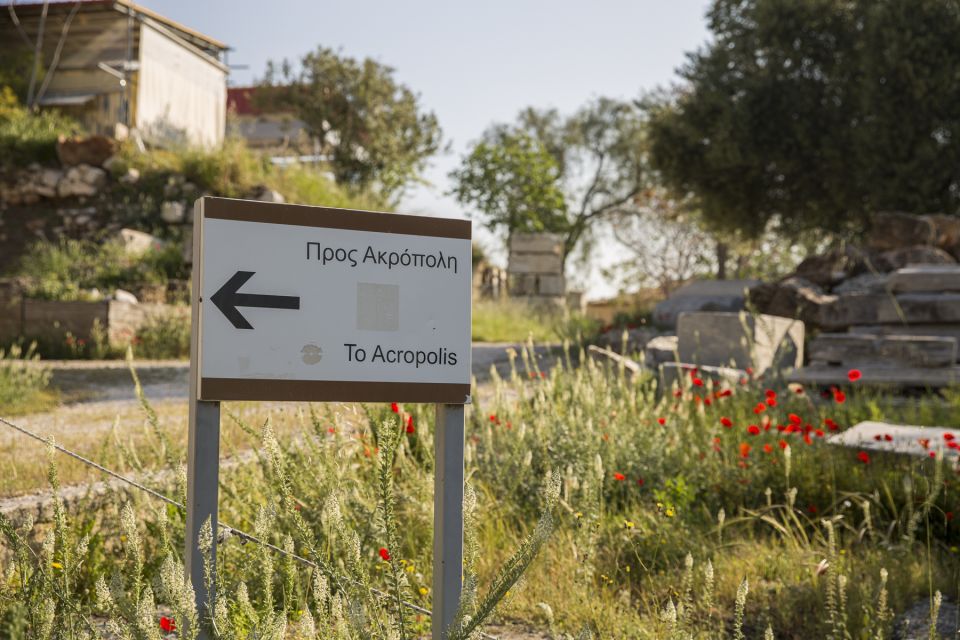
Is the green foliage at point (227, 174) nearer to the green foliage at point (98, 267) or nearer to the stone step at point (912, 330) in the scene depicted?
the green foliage at point (98, 267)

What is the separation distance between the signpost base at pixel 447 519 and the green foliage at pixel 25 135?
53.3ft

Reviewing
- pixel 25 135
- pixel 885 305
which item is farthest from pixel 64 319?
pixel 885 305

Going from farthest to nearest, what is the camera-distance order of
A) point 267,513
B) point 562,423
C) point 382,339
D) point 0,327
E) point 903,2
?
point 903,2 < point 0,327 < point 562,423 < point 382,339 < point 267,513

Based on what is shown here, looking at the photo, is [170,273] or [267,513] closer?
[267,513]

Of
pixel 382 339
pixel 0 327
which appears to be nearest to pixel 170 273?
pixel 0 327

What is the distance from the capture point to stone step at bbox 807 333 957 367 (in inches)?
260

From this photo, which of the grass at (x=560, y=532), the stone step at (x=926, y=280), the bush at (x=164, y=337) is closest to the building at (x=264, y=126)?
the bush at (x=164, y=337)

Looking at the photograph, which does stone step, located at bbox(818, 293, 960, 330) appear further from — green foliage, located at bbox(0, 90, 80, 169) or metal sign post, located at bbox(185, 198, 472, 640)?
green foliage, located at bbox(0, 90, 80, 169)

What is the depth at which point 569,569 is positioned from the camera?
3205mm

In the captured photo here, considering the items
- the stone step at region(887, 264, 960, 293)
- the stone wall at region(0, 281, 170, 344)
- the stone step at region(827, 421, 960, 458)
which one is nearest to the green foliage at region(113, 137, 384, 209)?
the stone wall at region(0, 281, 170, 344)

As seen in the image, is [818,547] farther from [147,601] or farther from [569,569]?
[147,601]

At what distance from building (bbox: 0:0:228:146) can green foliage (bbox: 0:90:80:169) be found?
137cm

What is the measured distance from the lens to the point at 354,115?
20969 mm

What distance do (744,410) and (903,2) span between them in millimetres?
13579
